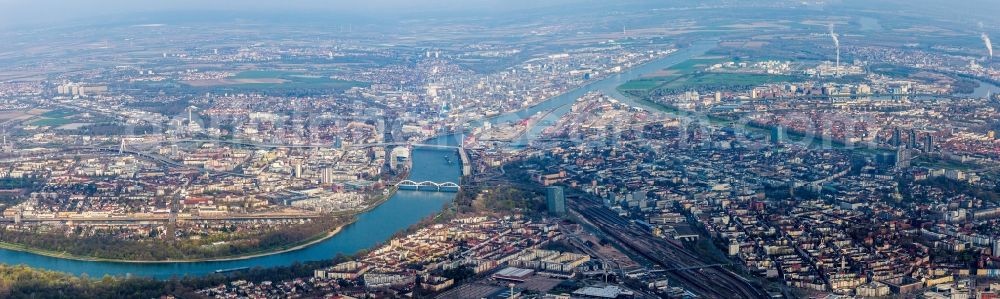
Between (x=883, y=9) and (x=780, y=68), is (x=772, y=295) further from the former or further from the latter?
(x=883, y=9)

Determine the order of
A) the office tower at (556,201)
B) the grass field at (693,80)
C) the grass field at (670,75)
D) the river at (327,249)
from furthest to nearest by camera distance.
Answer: the grass field at (670,75) → the grass field at (693,80) → the office tower at (556,201) → the river at (327,249)

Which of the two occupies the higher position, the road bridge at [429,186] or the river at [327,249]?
the river at [327,249]

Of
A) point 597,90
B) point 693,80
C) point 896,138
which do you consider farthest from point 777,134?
point 693,80

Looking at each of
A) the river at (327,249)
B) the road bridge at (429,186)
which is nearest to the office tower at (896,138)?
the road bridge at (429,186)

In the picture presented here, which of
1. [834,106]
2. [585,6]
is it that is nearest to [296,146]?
[834,106]

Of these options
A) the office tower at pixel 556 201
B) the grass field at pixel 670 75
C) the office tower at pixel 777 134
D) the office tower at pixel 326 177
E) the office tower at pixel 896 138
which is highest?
the office tower at pixel 556 201

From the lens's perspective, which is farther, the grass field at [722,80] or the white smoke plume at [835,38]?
the white smoke plume at [835,38]

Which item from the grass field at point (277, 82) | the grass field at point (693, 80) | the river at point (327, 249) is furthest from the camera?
the grass field at point (277, 82)

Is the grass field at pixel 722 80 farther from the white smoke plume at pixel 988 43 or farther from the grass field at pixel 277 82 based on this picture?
the grass field at pixel 277 82
